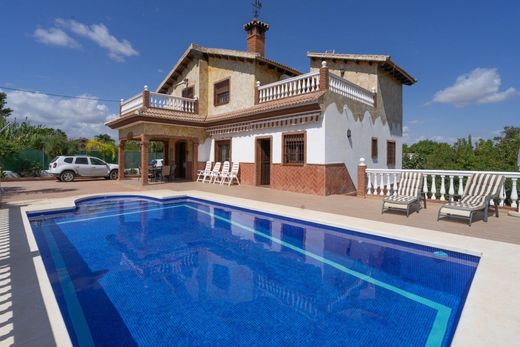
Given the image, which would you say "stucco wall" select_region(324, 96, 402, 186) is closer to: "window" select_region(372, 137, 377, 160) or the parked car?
"window" select_region(372, 137, 377, 160)

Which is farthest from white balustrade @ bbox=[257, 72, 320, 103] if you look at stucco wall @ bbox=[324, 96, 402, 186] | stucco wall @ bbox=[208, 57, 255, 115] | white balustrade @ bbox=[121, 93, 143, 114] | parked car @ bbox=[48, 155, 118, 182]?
parked car @ bbox=[48, 155, 118, 182]

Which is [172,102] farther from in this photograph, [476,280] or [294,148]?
[476,280]

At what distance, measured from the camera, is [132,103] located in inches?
606

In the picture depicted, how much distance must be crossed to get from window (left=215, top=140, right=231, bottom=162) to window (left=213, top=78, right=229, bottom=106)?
2.34 metres

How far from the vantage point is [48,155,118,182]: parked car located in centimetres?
1633

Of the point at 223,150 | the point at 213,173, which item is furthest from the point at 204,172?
the point at 223,150

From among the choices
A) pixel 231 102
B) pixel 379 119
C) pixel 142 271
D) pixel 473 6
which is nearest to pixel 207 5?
pixel 231 102

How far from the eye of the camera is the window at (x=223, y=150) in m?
15.4

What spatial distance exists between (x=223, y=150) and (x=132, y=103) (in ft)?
18.9

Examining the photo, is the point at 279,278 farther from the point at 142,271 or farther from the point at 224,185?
the point at 224,185

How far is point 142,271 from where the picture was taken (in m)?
4.40

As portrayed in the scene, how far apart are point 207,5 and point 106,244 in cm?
1282

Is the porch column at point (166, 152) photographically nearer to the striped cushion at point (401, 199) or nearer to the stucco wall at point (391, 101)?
the stucco wall at point (391, 101)

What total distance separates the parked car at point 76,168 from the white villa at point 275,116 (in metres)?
2.02
